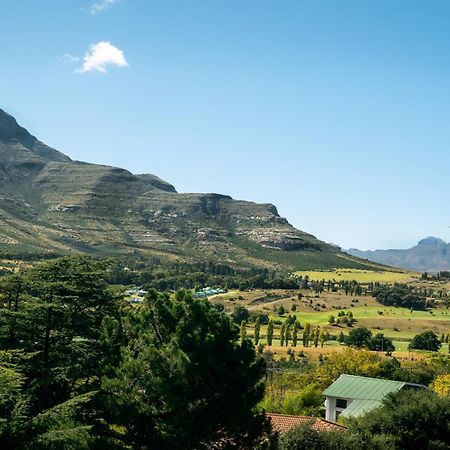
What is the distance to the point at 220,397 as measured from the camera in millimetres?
20391

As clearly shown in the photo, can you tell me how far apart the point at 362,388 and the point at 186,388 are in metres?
33.6

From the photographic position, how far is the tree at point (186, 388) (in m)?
19.7

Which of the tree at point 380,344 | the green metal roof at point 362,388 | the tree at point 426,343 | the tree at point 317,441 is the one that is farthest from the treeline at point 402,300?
the tree at point 317,441

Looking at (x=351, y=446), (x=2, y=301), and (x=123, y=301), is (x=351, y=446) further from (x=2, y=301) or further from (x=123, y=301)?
(x=2, y=301)

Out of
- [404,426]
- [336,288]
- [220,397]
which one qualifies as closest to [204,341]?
[220,397]

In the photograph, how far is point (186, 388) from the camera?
19766mm

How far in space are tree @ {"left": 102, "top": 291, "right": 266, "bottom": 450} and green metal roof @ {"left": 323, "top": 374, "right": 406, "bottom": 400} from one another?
29272 mm

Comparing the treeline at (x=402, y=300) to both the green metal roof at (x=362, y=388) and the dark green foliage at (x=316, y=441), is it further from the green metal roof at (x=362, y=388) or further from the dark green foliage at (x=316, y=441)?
the dark green foliage at (x=316, y=441)

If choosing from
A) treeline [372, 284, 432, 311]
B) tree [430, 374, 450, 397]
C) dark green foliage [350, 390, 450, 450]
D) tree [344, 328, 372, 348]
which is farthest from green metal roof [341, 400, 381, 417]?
treeline [372, 284, 432, 311]

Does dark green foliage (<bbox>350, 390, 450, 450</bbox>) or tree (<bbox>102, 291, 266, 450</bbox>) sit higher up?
tree (<bbox>102, 291, 266, 450</bbox>)

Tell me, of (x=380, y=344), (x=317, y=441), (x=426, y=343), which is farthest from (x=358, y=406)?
(x=426, y=343)

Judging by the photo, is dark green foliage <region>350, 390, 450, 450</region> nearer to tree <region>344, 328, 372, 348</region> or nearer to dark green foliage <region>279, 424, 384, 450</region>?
dark green foliage <region>279, 424, 384, 450</region>

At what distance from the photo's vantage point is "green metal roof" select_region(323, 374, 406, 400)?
47969 millimetres

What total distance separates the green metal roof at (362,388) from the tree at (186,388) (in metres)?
29.3
